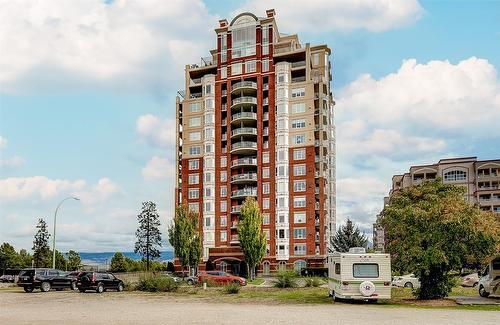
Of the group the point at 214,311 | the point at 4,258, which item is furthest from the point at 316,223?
the point at 214,311

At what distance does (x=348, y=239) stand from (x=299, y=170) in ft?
44.4

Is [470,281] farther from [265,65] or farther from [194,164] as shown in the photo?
[194,164]

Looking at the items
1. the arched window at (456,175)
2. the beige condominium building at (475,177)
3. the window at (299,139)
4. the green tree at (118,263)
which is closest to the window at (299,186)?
the window at (299,139)

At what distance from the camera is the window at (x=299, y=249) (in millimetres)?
Result: 89562

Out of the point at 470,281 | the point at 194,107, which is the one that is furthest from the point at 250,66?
the point at 470,281

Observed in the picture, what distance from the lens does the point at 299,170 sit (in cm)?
9225

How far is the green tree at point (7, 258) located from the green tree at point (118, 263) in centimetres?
1689

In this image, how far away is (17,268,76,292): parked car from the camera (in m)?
44.1

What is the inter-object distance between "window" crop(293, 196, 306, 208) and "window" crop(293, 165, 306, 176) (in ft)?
12.5

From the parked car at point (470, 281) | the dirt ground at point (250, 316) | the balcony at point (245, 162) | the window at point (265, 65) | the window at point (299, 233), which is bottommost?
the parked car at point (470, 281)

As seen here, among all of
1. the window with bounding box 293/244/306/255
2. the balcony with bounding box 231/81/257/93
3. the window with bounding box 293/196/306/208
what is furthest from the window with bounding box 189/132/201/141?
the window with bounding box 293/244/306/255

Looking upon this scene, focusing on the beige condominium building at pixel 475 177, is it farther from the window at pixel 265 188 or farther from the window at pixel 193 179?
the window at pixel 193 179

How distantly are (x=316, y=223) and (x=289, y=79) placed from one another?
79.1ft

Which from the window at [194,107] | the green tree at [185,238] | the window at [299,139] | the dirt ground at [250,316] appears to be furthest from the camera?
the window at [194,107]
